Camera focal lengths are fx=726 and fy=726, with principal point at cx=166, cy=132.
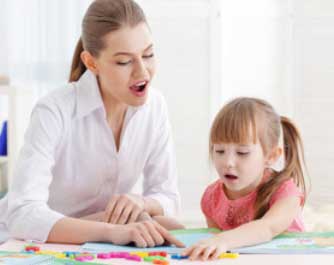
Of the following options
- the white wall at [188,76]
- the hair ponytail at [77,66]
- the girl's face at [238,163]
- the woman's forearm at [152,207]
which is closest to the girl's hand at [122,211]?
the woman's forearm at [152,207]

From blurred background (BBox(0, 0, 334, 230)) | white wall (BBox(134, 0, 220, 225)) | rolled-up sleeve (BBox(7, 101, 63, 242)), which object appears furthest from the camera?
white wall (BBox(134, 0, 220, 225))

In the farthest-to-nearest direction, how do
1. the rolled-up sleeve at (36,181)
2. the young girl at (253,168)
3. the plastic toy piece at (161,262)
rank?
the young girl at (253,168), the rolled-up sleeve at (36,181), the plastic toy piece at (161,262)

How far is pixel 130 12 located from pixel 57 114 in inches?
11.9

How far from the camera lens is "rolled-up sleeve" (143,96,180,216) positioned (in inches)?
77.5

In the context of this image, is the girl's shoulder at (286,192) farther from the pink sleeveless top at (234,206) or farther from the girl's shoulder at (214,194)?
the girl's shoulder at (214,194)

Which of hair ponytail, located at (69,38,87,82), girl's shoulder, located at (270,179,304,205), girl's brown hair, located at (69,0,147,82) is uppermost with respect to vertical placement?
girl's brown hair, located at (69,0,147,82)

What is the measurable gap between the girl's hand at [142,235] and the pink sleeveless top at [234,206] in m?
Answer: 0.30

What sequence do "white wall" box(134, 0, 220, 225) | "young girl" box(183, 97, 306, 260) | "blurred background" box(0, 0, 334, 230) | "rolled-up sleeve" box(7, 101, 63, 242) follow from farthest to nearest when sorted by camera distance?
"white wall" box(134, 0, 220, 225) → "blurred background" box(0, 0, 334, 230) → "young girl" box(183, 97, 306, 260) → "rolled-up sleeve" box(7, 101, 63, 242)

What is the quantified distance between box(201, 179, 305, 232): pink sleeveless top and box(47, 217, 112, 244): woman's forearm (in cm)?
36

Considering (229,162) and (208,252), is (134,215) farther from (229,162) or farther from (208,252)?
(208,252)

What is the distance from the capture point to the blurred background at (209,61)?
4.21 metres

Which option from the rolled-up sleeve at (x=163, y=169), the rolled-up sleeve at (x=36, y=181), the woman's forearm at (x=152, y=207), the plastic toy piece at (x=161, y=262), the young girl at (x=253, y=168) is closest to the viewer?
the plastic toy piece at (x=161, y=262)

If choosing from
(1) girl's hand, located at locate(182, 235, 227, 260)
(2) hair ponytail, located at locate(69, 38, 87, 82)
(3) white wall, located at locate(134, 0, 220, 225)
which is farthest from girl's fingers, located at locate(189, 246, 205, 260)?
(3) white wall, located at locate(134, 0, 220, 225)

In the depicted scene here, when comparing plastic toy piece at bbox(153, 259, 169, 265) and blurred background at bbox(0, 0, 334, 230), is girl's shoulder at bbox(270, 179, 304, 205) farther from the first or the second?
blurred background at bbox(0, 0, 334, 230)
